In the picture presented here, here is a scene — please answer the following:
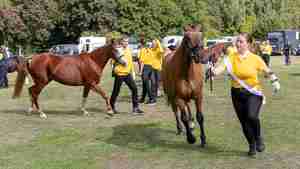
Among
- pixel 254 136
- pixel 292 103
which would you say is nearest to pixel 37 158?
pixel 254 136

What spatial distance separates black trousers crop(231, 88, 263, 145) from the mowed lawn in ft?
1.21

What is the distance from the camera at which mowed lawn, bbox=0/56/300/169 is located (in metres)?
7.89

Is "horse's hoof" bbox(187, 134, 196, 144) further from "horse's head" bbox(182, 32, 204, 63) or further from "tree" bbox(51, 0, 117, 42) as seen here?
"tree" bbox(51, 0, 117, 42)

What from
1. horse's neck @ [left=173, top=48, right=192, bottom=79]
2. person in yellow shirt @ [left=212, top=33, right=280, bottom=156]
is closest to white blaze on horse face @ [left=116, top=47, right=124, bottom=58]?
horse's neck @ [left=173, top=48, right=192, bottom=79]

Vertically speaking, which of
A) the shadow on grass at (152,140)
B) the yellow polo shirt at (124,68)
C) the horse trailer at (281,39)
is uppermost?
the yellow polo shirt at (124,68)

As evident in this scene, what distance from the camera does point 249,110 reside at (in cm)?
789

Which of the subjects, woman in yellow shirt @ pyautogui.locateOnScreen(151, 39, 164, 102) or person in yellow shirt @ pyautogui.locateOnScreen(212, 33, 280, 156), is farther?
woman in yellow shirt @ pyautogui.locateOnScreen(151, 39, 164, 102)

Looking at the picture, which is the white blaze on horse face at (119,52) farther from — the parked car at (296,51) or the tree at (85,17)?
the parked car at (296,51)

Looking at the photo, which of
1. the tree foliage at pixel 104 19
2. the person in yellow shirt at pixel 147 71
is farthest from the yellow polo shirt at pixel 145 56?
the tree foliage at pixel 104 19

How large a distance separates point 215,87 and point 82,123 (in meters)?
8.97

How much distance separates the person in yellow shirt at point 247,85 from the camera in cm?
793

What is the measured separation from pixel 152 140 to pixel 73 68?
4.36 meters

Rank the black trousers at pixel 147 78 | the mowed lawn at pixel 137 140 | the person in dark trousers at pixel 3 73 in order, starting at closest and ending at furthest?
the mowed lawn at pixel 137 140 → the black trousers at pixel 147 78 → the person in dark trousers at pixel 3 73

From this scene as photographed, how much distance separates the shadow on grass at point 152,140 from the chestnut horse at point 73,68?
197 cm
